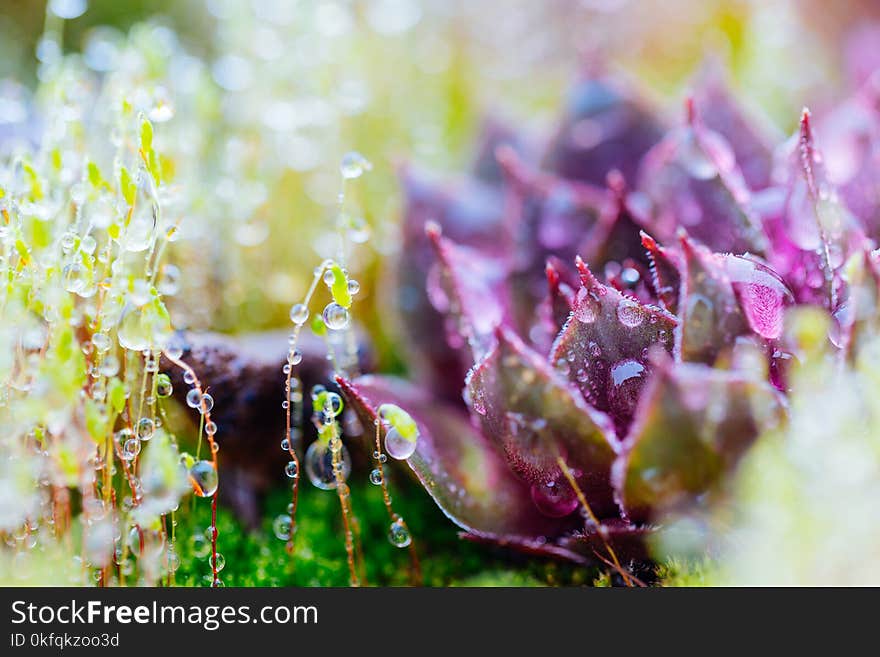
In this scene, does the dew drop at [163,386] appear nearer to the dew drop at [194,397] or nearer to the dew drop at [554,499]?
the dew drop at [194,397]

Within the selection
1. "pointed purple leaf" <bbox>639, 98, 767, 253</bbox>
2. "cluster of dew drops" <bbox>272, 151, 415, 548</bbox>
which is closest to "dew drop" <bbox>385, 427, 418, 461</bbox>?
"cluster of dew drops" <bbox>272, 151, 415, 548</bbox>

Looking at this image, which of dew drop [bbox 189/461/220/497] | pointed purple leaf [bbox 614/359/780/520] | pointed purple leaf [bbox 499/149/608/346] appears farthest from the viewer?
pointed purple leaf [bbox 499/149/608/346]

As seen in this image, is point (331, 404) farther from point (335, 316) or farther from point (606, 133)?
point (606, 133)

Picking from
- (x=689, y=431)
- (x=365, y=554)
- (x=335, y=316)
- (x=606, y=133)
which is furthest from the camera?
(x=606, y=133)

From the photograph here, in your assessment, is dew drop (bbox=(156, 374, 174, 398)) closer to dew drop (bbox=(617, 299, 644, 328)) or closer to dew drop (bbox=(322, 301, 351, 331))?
dew drop (bbox=(322, 301, 351, 331))

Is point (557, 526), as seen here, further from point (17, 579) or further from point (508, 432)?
point (17, 579)

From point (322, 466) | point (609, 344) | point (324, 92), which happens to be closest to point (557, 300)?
point (609, 344)
